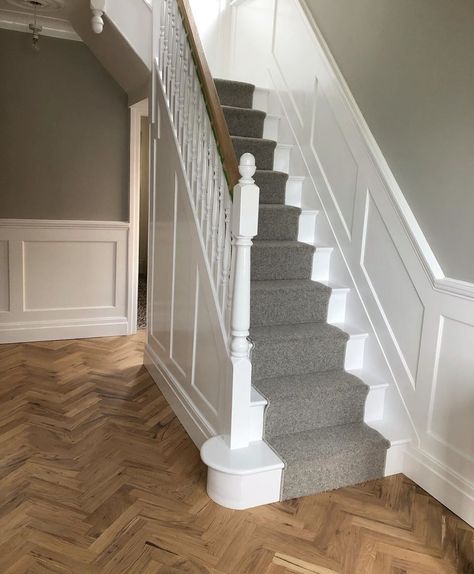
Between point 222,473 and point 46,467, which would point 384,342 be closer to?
point 222,473

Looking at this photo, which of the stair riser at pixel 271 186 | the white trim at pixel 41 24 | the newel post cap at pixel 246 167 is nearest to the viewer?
the newel post cap at pixel 246 167

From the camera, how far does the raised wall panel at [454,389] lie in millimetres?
2344

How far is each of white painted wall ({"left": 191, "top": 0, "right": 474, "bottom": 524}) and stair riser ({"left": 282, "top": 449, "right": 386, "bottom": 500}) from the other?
0.20 metres

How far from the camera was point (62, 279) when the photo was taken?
466 cm

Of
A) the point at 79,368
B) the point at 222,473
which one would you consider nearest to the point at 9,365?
the point at 79,368

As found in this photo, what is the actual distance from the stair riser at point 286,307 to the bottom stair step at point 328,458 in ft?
2.15

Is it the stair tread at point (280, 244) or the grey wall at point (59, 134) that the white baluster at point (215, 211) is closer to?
the stair tread at point (280, 244)

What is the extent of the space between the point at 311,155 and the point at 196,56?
1058 millimetres

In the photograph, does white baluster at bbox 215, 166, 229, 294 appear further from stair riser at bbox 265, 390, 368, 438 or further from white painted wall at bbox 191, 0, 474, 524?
white painted wall at bbox 191, 0, 474, 524

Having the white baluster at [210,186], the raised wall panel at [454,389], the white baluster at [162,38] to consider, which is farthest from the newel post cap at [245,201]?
the white baluster at [162,38]

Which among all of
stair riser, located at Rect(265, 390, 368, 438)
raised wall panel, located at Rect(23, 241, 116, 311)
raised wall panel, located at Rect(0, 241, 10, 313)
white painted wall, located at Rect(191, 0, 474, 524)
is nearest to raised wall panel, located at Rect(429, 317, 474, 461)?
white painted wall, located at Rect(191, 0, 474, 524)

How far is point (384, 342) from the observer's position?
2842mm

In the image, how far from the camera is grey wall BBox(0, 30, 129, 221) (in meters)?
4.29

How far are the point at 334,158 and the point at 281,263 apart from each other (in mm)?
703
